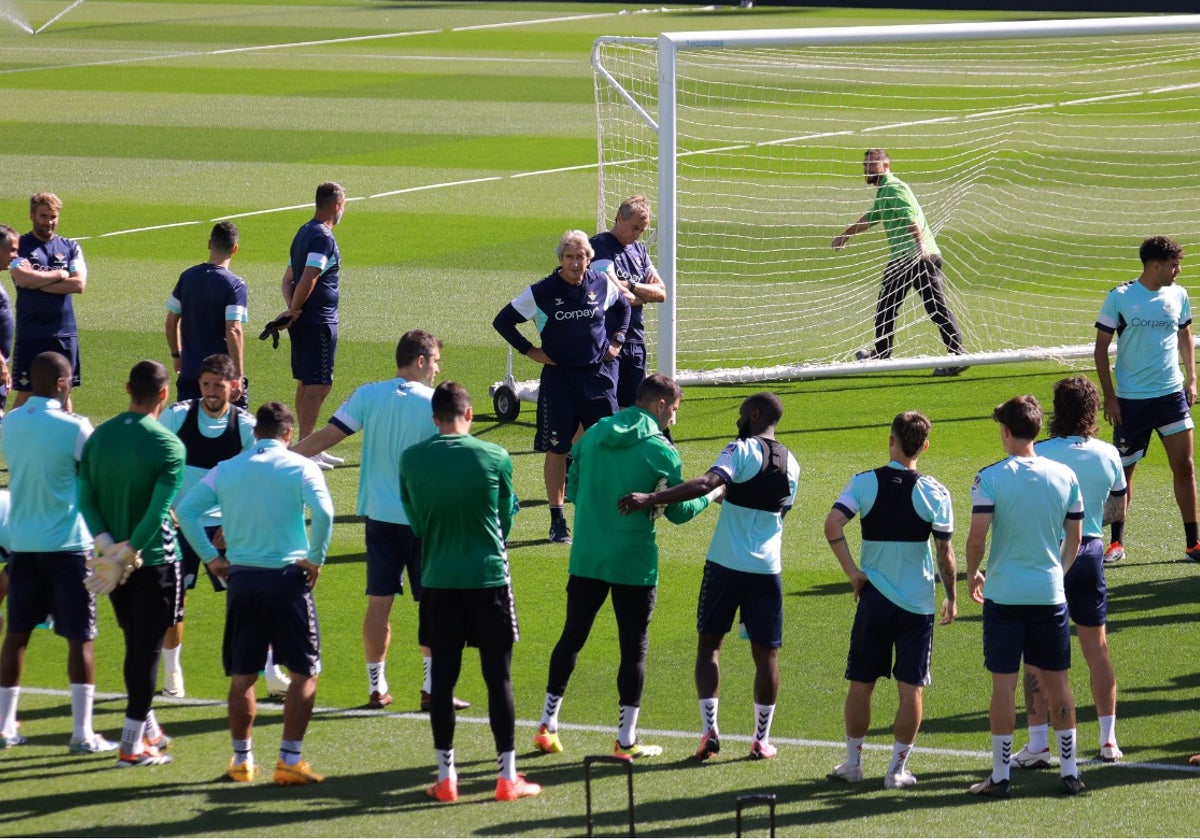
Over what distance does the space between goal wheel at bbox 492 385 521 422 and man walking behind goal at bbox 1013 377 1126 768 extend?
6.92 m

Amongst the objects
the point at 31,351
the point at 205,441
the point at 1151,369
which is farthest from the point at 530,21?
the point at 205,441

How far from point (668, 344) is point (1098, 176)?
1232 cm

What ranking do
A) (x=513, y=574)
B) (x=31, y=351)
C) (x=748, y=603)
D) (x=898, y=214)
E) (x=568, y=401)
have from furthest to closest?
1. (x=898, y=214)
2. (x=31, y=351)
3. (x=568, y=401)
4. (x=513, y=574)
5. (x=748, y=603)

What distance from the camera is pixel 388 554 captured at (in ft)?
28.7

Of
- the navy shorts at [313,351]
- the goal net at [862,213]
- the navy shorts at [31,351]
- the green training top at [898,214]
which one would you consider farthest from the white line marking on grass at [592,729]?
the green training top at [898,214]

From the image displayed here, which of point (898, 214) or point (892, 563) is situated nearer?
point (892, 563)

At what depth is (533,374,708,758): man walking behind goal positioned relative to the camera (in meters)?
7.99

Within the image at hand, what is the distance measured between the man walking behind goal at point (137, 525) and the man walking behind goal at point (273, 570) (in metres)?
0.32

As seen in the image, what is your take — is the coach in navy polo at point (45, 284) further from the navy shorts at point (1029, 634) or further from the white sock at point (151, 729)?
the navy shorts at point (1029, 634)

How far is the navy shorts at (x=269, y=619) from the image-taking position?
7.59 m

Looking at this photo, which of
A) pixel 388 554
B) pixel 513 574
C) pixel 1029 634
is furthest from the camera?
pixel 513 574

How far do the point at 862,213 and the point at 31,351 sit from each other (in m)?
12.0

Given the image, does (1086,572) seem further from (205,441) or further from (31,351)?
(31,351)

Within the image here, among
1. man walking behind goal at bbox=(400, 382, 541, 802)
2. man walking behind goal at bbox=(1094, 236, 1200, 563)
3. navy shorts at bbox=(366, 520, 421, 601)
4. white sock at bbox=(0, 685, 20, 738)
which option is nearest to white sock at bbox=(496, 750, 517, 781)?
man walking behind goal at bbox=(400, 382, 541, 802)
